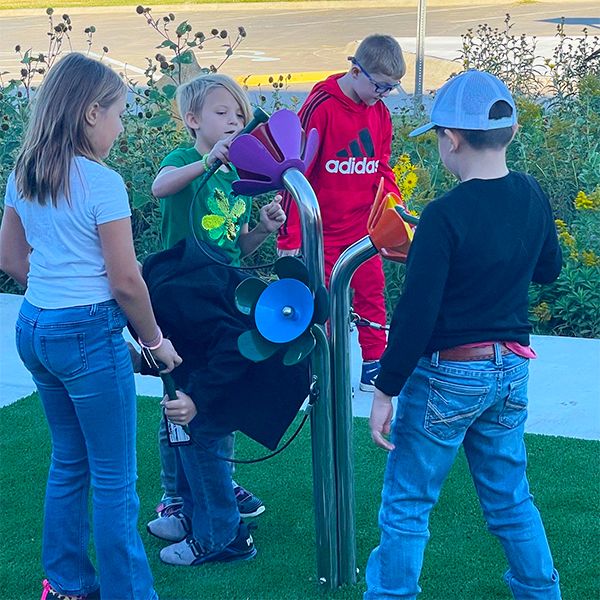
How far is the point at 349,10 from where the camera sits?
2494 cm

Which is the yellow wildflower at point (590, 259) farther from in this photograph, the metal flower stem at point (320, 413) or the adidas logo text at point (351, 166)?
the metal flower stem at point (320, 413)

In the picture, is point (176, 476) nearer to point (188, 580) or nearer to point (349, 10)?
point (188, 580)

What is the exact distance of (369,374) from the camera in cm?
465

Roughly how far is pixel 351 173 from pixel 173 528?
6.54ft

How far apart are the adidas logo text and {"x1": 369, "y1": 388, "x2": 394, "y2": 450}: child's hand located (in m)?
2.21

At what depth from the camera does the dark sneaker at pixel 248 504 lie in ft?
11.4

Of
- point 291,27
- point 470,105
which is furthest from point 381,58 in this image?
point 291,27

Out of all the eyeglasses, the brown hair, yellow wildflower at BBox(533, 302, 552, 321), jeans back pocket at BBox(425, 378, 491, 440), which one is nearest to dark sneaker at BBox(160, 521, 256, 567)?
jeans back pocket at BBox(425, 378, 491, 440)

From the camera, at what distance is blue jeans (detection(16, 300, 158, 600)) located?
8.38 feet

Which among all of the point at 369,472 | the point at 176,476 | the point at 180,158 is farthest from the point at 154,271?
the point at 369,472

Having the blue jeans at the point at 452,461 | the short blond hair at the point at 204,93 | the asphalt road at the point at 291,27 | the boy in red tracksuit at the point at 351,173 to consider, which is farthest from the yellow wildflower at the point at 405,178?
the asphalt road at the point at 291,27

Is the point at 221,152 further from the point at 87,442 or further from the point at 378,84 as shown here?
the point at 378,84

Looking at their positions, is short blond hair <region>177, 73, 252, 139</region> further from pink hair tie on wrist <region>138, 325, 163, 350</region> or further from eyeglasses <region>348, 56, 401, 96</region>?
eyeglasses <region>348, 56, 401, 96</region>

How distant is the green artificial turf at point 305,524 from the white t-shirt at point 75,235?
42.2 inches
